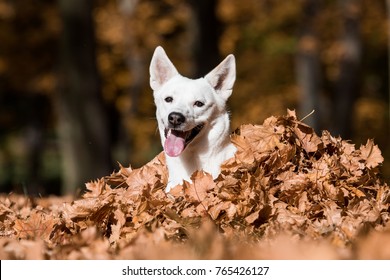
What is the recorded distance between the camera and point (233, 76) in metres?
4.85

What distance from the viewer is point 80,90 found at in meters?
11.9

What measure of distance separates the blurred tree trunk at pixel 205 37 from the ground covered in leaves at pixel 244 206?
907 centimetres

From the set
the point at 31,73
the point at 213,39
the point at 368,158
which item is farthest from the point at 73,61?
the point at 31,73

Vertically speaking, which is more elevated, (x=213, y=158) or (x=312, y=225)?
(x=213, y=158)

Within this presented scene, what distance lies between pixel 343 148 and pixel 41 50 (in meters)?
23.2

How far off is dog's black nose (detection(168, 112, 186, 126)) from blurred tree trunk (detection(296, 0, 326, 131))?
16.8m

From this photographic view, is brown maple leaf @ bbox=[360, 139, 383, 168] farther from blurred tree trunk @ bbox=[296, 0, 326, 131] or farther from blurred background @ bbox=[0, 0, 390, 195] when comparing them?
blurred tree trunk @ bbox=[296, 0, 326, 131]

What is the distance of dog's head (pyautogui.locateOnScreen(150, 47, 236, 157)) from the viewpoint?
4.41m

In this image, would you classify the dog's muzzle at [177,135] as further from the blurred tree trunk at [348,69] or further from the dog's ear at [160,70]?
the blurred tree trunk at [348,69]

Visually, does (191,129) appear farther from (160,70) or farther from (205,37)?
(205,37)

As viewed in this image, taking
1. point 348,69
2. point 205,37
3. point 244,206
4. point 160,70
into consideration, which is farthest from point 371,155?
point 348,69

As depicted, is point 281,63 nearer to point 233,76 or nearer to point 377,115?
point 377,115

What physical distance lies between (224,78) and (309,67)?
17786 mm

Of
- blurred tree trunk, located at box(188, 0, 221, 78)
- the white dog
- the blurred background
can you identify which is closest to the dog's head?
the white dog
